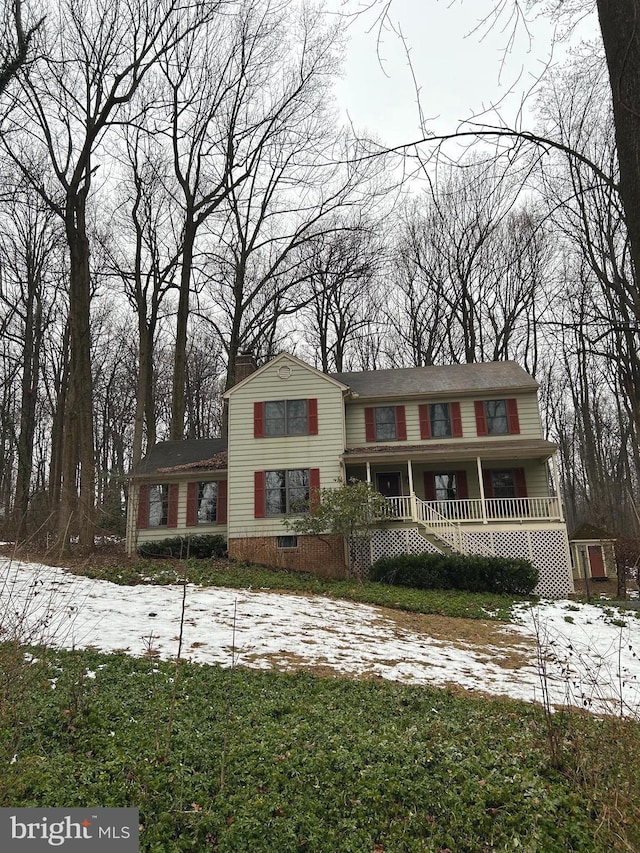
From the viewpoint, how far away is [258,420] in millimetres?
19984

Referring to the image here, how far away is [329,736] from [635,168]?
15.3 feet

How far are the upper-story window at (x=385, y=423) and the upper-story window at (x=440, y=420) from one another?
0.67 metres

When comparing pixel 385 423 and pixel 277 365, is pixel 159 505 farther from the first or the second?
pixel 385 423

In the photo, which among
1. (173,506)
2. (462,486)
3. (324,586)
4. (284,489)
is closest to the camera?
(324,586)

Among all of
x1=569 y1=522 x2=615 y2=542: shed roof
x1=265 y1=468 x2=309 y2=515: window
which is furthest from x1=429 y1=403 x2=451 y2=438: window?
x1=569 y1=522 x2=615 y2=542: shed roof

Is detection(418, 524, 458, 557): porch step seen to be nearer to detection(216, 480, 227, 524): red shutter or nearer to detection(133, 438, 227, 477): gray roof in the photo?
detection(216, 480, 227, 524): red shutter

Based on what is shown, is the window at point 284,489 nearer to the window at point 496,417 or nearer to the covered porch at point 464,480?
the covered porch at point 464,480

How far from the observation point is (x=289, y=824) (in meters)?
3.84

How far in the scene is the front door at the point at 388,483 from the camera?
20391 mm

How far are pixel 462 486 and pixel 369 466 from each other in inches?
128

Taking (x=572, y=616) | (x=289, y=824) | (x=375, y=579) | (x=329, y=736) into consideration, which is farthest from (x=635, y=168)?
(x=375, y=579)

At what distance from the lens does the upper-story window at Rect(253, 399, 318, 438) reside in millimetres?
19797

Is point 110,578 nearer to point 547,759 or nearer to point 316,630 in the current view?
point 316,630

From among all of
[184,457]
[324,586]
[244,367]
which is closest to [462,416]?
[244,367]
